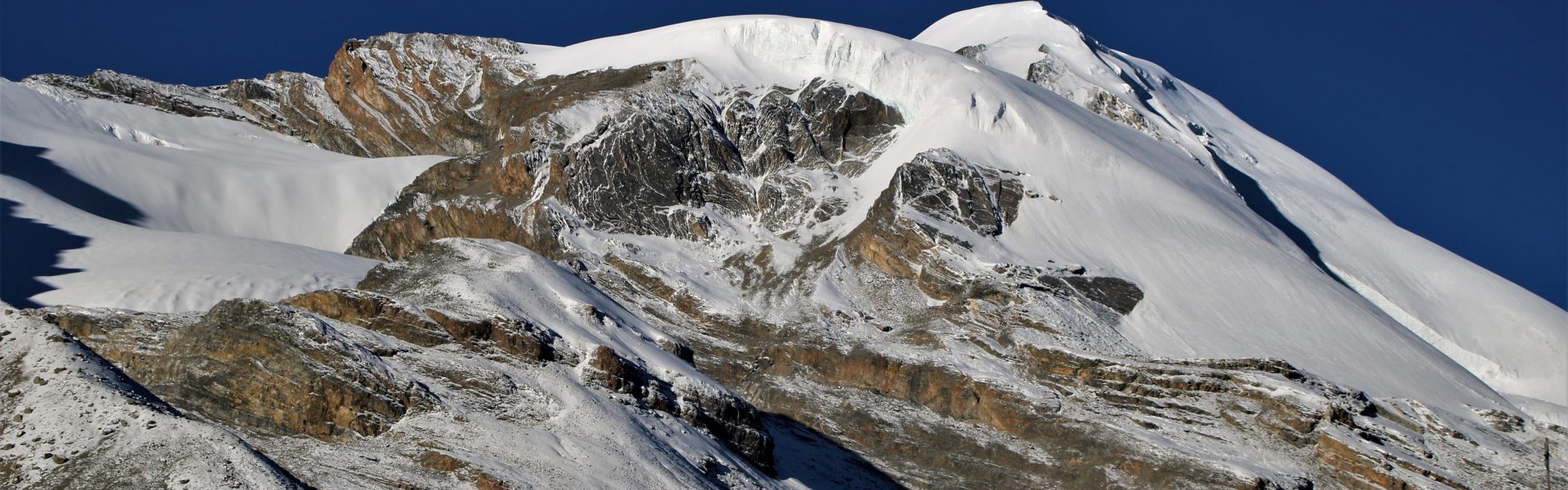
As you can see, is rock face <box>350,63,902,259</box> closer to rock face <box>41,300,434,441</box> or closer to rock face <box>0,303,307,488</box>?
rock face <box>41,300,434,441</box>

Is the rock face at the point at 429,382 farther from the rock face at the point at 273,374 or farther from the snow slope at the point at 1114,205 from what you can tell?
the snow slope at the point at 1114,205

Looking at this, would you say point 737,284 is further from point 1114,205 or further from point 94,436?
point 94,436

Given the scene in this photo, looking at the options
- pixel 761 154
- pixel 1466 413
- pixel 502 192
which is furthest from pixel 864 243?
pixel 1466 413

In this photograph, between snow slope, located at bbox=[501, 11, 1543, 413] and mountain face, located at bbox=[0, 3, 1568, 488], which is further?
snow slope, located at bbox=[501, 11, 1543, 413]

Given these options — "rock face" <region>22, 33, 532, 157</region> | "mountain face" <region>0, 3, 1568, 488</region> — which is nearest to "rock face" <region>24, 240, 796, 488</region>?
"mountain face" <region>0, 3, 1568, 488</region>

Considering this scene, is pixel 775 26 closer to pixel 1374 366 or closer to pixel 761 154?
pixel 761 154

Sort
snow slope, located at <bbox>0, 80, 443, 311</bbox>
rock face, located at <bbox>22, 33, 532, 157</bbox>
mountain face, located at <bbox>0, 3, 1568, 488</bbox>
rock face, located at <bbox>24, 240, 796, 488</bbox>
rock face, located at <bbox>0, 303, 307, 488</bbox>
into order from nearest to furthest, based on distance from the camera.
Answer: rock face, located at <bbox>0, 303, 307, 488</bbox> < rock face, located at <bbox>24, 240, 796, 488</bbox> < mountain face, located at <bbox>0, 3, 1568, 488</bbox> < snow slope, located at <bbox>0, 80, 443, 311</bbox> < rock face, located at <bbox>22, 33, 532, 157</bbox>
